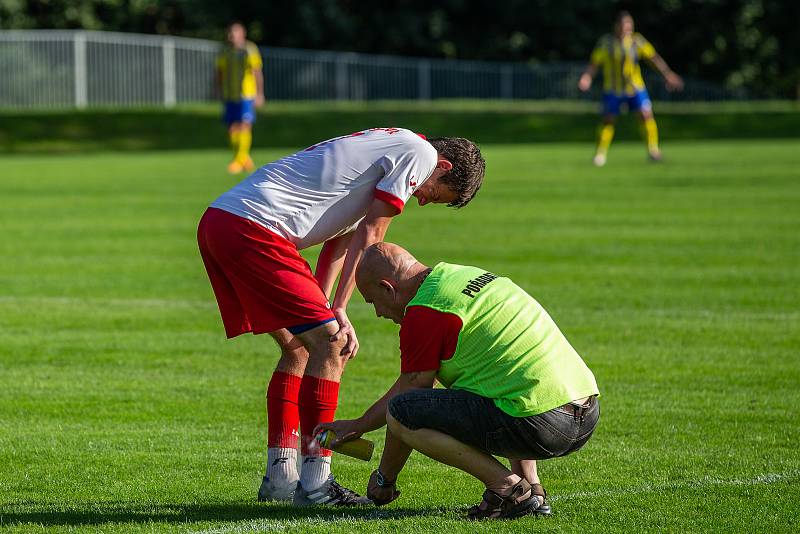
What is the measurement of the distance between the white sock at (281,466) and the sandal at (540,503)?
3.43 ft

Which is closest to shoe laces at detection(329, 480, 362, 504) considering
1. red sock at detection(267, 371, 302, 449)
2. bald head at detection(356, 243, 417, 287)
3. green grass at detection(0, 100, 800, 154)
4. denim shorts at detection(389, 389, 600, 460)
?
red sock at detection(267, 371, 302, 449)

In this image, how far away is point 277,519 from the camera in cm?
551

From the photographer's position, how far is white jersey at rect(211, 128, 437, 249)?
5.46 meters

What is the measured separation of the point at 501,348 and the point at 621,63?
21441mm

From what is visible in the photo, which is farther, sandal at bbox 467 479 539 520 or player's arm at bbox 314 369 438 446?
sandal at bbox 467 479 539 520

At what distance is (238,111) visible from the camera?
25.5m

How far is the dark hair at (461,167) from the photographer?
5.52 m

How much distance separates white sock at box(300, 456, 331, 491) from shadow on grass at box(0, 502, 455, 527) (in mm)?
109

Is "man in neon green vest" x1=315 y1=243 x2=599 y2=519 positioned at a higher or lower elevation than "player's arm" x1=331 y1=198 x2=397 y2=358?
lower

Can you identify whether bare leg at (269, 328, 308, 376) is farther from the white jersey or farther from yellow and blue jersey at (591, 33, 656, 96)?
yellow and blue jersey at (591, 33, 656, 96)

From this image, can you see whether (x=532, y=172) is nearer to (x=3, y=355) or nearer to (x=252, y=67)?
(x=252, y=67)

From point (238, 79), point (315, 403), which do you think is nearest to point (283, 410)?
point (315, 403)

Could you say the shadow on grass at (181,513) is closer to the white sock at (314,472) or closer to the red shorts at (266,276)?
the white sock at (314,472)

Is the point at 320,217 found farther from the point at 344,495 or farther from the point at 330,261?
the point at 344,495
